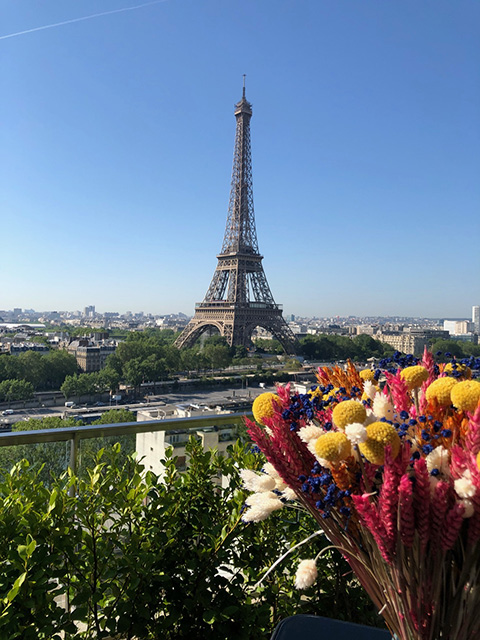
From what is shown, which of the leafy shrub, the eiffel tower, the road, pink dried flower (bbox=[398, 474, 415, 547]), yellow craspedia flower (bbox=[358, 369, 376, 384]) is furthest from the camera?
the eiffel tower

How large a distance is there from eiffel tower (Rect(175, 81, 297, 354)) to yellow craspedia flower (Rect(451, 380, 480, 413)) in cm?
2809

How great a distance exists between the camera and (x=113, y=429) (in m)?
1.66

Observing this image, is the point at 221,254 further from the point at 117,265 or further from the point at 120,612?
the point at 120,612

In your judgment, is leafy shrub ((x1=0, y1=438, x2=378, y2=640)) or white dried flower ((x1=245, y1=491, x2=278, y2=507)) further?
leafy shrub ((x1=0, y1=438, x2=378, y2=640))

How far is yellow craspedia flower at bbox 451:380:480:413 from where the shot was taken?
0.61 metres

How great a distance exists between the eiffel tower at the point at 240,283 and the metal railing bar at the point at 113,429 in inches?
1057

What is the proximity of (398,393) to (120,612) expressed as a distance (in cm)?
93

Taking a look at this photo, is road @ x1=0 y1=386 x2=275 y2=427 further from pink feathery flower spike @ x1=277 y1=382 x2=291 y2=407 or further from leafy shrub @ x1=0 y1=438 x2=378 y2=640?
pink feathery flower spike @ x1=277 y1=382 x2=291 y2=407

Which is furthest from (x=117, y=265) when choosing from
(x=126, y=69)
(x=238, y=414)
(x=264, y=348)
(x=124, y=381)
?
(x=238, y=414)

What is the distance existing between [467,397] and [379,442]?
0.46 ft

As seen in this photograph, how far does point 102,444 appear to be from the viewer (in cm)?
165

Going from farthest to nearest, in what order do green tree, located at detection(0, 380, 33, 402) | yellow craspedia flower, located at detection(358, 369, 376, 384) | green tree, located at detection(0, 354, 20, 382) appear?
green tree, located at detection(0, 354, 20, 382) → green tree, located at detection(0, 380, 33, 402) → yellow craspedia flower, located at detection(358, 369, 376, 384)

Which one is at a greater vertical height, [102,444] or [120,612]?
[102,444]

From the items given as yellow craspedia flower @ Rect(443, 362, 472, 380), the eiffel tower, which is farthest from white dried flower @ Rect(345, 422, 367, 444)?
the eiffel tower
